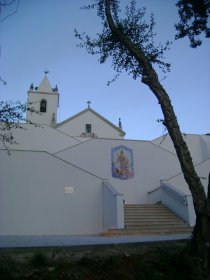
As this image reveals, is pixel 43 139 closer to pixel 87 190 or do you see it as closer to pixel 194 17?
pixel 87 190

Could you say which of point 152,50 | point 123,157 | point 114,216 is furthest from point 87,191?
point 152,50

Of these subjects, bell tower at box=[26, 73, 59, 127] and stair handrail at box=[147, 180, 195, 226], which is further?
bell tower at box=[26, 73, 59, 127]

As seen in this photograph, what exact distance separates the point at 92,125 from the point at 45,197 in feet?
72.6

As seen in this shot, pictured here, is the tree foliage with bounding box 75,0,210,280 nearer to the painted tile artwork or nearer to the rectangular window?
the painted tile artwork

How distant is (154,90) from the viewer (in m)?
6.61

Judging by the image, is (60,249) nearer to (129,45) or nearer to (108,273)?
(108,273)

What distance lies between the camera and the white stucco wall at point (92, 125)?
1470 inches

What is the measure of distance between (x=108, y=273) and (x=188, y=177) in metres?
2.09

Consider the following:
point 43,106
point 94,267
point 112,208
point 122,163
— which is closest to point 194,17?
point 94,267

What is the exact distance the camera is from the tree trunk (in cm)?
518

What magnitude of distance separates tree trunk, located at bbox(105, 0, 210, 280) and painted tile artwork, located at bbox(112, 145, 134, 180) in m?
15.2

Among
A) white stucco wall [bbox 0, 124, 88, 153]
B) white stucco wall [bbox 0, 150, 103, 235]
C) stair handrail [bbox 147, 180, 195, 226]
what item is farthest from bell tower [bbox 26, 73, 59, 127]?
white stucco wall [bbox 0, 150, 103, 235]

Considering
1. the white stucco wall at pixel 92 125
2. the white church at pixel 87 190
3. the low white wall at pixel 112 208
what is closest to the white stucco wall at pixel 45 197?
the white church at pixel 87 190

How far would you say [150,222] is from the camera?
16.7 metres
